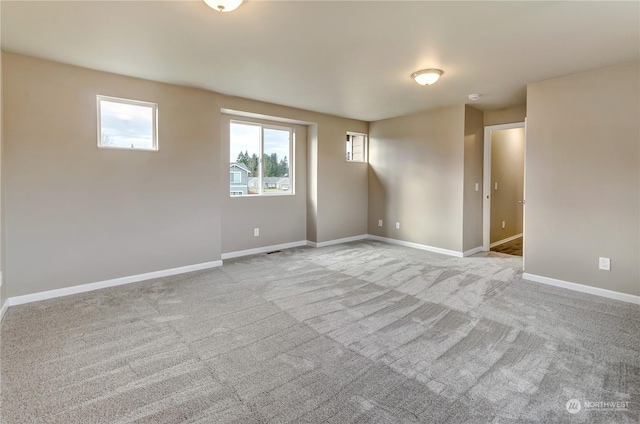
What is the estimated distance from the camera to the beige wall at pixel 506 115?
4949 millimetres

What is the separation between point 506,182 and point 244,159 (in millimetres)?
5119

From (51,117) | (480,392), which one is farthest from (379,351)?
(51,117)

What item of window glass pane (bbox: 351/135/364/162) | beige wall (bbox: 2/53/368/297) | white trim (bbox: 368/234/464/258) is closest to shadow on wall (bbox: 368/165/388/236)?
white trim (bbox: 368/234/464/258)

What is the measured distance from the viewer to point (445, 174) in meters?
5.36

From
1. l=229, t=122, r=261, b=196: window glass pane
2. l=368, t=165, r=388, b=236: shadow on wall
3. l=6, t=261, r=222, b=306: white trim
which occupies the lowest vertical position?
l=6, t=261, r=222, b=306: white trim

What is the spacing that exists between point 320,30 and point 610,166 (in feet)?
11.2

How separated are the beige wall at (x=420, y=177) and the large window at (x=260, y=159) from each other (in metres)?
1.96

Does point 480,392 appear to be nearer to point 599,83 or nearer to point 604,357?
point 604,357

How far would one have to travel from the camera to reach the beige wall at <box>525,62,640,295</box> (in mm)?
3246

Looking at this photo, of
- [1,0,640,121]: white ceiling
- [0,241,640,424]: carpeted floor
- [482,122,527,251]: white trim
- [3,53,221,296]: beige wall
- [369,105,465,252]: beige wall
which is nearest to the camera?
[0,241,640,424]: carpeted floor

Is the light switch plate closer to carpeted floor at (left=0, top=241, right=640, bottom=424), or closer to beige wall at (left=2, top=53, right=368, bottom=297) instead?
carpeted floor at (left=0, top=241, right=640, bottom=424)

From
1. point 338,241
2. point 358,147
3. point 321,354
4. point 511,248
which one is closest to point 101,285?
point 321,354

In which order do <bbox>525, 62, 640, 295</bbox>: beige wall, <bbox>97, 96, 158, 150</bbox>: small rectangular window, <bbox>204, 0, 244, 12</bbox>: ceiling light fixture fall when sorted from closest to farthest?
<bbox>204, 0, 244, 12</bbox>: ceiling light fixture < <bbox>525, 62, 640, 295</bbox>: beige wall < <bbox>97, 96, 158, 150</bbox>: small rectangular window

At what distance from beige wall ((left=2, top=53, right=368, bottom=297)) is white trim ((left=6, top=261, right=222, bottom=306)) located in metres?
0.06
